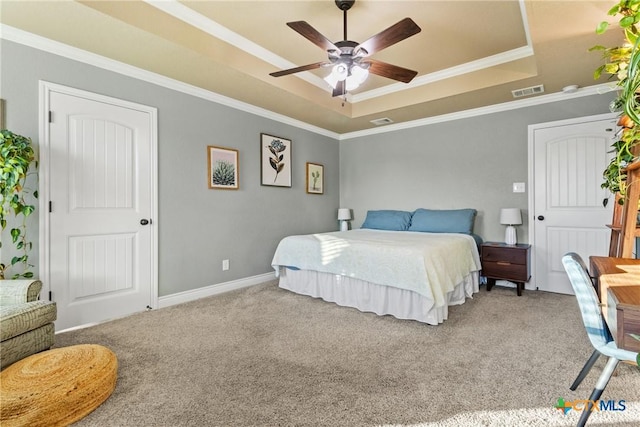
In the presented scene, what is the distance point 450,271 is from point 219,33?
3.10 metres

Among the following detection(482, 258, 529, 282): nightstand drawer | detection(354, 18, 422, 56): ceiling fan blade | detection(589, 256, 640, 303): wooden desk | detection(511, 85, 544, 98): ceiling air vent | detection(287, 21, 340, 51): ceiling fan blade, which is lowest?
detection(482, 258, 529, 282): nightstand drawer

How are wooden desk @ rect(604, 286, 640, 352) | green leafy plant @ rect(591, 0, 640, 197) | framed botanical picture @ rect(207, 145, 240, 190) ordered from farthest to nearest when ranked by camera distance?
framed botanical picture @ rect(207, 145, 240, 190)
wooden desk @ rect(604, 286, 640, 352)
green leafy plant @ rect(591, 0, 640, 197)

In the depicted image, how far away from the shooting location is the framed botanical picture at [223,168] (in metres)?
3.65

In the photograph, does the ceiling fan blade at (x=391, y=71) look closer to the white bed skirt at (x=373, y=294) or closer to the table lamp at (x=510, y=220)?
the white bed skirt at (x=373, y=294)

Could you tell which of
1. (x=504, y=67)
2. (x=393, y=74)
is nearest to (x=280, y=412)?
(x=393, y=74)

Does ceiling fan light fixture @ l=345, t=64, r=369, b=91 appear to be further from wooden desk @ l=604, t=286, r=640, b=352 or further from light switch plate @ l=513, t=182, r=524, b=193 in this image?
light switch plate @ l=513, t=182, r=524, b=193

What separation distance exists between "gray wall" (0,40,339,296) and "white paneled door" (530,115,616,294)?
322 cm

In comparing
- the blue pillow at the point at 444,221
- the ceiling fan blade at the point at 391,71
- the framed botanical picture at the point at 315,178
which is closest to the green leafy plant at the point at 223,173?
the framed botanical picture at the point at 315,178

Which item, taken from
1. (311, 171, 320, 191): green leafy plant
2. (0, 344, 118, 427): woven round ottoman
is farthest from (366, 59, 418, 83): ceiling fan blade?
(0, 344, 118, 427): woven round ottoman

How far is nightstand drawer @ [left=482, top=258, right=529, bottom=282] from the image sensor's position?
138 inches

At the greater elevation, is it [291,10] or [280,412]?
A: [291,10]

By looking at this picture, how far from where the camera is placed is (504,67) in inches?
130

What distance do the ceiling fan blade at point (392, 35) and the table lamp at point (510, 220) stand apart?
2662mm

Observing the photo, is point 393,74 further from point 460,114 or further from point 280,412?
point 280,412
